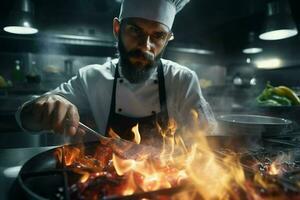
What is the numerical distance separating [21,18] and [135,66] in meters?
2.65

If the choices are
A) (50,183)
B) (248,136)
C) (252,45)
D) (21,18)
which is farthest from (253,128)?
(252,45)

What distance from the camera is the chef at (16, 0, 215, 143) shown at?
2.04m

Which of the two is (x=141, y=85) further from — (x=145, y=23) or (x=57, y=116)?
(x=57, y=116)

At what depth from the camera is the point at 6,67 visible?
16.5ft

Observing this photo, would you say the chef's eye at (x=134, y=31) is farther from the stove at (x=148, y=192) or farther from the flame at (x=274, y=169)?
the flame at (x=274, y=169)

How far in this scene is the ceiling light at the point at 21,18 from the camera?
377cm

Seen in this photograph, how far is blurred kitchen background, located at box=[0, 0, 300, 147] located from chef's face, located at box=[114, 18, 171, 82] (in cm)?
157

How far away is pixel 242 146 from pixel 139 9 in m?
1.34

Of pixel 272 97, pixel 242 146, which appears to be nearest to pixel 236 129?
pixel 242 146

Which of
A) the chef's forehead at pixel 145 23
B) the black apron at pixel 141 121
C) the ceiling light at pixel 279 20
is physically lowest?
the black apron at pixel 141 121

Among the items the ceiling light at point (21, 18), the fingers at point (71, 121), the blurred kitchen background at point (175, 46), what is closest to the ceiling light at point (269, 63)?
the blurred kitchen background at point (175, 46)

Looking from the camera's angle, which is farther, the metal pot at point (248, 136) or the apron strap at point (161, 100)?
the apron strap at point (161, 100)

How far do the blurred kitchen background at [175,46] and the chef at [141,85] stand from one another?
104 cm

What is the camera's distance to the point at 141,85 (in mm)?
2379
